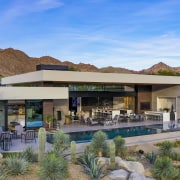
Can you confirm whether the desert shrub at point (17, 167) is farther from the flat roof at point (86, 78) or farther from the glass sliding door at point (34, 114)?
the glass sliding door at point (34, 114)

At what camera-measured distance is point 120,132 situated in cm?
2175

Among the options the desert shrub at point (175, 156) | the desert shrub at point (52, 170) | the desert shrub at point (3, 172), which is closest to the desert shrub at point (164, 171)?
the desert shrub at point (175, 156)

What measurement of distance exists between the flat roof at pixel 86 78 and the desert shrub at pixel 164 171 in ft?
39.6

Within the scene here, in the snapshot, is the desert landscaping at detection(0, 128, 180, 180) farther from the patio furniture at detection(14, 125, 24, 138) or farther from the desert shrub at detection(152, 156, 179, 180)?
the patio furniture at detection(14, 125, 24, 138)

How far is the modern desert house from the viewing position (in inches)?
825

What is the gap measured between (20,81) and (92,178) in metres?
18.7

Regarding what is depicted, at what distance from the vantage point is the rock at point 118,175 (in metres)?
9.66

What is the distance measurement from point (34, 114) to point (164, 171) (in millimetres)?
13670

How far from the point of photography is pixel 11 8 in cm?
2672

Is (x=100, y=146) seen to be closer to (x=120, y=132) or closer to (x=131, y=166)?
(x=131, y=166)

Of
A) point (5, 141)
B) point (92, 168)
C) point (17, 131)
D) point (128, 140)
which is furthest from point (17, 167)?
point (128, 140)

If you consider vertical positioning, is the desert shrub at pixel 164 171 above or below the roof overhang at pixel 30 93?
below

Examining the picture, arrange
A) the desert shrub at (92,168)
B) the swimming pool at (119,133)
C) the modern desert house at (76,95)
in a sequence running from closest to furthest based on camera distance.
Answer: the desert shrub at (92,168) → the swimming pool at (119,133) → the modern desert house at (76,95)

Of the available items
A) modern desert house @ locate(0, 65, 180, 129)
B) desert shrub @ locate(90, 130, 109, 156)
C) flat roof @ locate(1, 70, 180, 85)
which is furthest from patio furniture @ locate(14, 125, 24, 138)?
desert shrub @ locate(90, 130, 109, 156)
